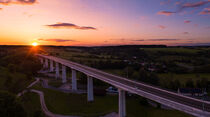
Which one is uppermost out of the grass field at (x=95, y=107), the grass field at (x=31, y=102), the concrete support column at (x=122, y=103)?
the concrete support column at (x=122, y=103)

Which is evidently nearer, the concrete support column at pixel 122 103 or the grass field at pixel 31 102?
the concrete support column at pixel 122 103

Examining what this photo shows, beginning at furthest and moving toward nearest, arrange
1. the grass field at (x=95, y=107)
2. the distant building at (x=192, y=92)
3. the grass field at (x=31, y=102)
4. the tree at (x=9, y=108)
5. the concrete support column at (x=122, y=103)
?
the distant building at (x=192, y=92) → the grass field at (x=31, y=102) → the grass field at (x=95, y=107) → the concrete support column at (x=122, y=103) → the tree at (x=9, y=108)

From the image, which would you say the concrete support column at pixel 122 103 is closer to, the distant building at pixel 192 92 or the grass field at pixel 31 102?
the grass field at pixel 31 102

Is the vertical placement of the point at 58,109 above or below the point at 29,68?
below

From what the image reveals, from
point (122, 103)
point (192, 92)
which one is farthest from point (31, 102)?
point (192, 92)

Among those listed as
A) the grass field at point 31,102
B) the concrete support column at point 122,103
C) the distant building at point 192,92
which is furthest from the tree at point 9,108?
the distant building at point 192,92

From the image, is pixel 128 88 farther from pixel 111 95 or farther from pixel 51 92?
pixel 51 92

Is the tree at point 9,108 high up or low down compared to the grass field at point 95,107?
up

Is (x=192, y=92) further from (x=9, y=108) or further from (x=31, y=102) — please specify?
(x=9, y=108)

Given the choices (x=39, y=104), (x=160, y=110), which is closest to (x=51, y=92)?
(x=39, y=104)
